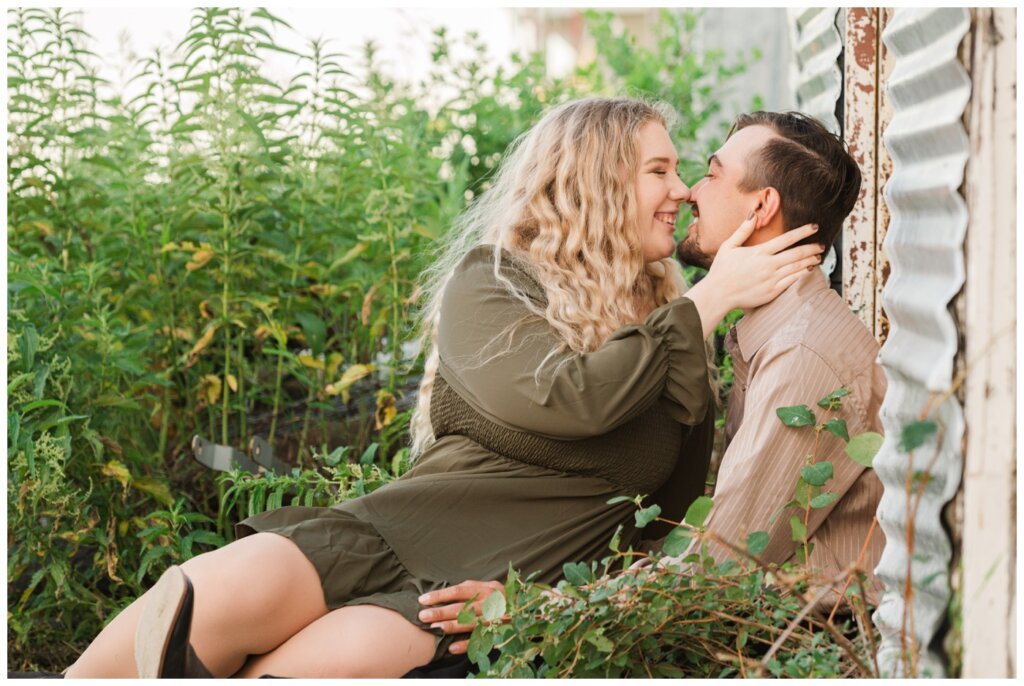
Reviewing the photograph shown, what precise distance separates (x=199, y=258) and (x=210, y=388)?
0.44 metres

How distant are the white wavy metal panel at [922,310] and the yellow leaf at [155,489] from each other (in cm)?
222

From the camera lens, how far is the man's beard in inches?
116

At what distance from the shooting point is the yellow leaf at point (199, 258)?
3.62m

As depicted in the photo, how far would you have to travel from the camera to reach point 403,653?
8.10 feet

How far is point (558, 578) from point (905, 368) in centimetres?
119

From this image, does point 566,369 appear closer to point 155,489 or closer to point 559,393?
point 559,393

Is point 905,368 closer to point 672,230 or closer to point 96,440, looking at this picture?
point 672,230

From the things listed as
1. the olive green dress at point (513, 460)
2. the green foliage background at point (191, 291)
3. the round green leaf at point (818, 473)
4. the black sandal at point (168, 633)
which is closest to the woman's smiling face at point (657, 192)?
the olive green dress at point (513, 460)

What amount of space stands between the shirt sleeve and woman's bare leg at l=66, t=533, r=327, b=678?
0.93 m

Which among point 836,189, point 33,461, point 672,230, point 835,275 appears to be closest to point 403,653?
point 33,461

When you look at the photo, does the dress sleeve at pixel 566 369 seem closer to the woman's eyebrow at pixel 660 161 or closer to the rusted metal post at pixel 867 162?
the woman's eyebrow at pixel 660 161

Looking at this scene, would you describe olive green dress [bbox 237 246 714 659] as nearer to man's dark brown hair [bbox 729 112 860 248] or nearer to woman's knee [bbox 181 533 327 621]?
woman's knee [bbox 181 533 327 621]

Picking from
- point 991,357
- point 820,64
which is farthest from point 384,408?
point 991,357

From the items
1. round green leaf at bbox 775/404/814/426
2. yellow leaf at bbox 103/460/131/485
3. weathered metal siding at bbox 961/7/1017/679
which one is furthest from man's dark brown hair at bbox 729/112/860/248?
yellow leaf at bbox 103/460/131/485
